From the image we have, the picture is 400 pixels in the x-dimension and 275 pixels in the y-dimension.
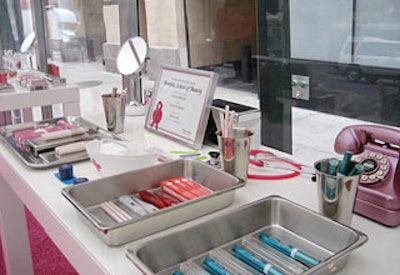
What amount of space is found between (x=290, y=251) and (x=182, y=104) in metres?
0.62

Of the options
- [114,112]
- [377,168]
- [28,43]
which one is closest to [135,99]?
[114,112]

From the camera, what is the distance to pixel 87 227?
30.2 inches

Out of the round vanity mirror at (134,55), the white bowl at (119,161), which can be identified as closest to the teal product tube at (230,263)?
the white bowl at (119,161)

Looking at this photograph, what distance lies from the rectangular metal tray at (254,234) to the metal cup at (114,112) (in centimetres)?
70

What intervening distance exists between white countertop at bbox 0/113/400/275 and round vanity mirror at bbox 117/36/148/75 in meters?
0.51

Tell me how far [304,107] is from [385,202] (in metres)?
2.15

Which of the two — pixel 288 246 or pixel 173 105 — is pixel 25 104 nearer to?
pixel 173 105

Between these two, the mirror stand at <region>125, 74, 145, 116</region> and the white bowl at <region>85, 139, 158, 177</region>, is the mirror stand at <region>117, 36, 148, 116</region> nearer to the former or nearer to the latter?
Answer: the mirror stand at <region>125, 74, 145, 116</region>

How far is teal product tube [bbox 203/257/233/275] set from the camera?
0.65 m

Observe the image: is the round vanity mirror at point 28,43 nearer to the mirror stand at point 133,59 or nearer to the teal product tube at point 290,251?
the mirror stand at point 133,59

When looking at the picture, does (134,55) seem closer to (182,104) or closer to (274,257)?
(182,104)

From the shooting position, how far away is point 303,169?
3.37 feet

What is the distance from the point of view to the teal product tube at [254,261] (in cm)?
64

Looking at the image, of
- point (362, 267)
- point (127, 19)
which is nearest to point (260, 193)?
point (362, 267)
